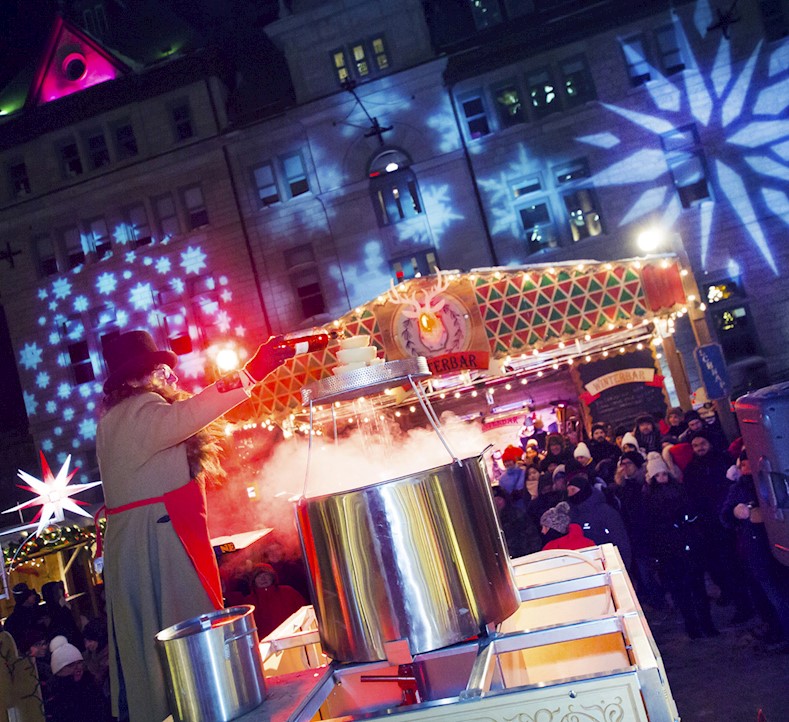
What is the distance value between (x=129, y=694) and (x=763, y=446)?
3951 mm

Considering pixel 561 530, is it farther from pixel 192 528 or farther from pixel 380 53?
pixel 380 53

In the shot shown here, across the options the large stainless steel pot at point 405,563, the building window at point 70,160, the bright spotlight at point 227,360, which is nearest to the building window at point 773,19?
the bright spotlight at point 227,360

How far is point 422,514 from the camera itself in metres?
1.75

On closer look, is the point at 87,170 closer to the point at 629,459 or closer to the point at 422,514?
the point at 629,459

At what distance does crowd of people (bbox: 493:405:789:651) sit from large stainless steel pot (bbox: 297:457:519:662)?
4945 mm

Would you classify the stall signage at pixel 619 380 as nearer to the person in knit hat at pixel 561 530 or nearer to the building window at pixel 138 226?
the person in knit hat at pixel 561 530

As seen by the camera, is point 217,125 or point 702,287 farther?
point 217,125

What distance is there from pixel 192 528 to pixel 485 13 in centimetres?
1937

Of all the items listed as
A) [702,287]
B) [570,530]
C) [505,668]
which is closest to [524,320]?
[570,530]

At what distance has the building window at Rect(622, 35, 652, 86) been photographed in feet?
57.6

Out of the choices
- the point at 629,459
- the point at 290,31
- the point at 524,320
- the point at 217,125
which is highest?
the point at 290,31

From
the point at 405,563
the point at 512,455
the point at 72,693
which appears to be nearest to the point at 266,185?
the point at 512,455

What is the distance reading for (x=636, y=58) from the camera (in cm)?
1759

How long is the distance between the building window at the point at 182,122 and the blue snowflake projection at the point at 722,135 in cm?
1108
